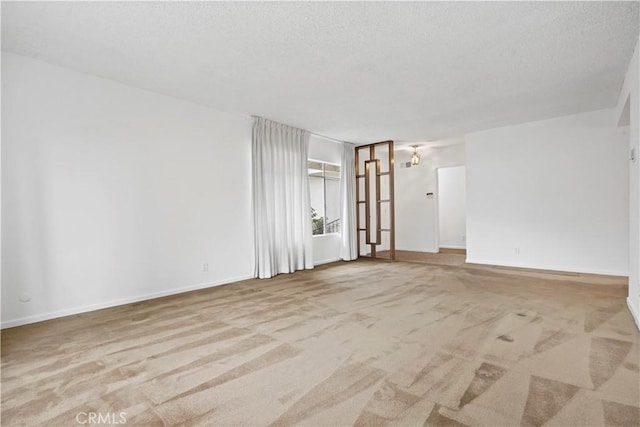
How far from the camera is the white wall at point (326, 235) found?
653 centimetres

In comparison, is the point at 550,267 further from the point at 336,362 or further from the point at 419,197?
the point at 336,362

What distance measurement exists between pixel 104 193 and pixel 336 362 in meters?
3.24

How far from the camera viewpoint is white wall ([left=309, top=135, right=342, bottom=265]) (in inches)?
257

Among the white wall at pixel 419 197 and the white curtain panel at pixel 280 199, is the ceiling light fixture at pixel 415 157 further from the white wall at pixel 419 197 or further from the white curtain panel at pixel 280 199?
the white curtain panel at pixel 280 199

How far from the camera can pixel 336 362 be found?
2.23 metres

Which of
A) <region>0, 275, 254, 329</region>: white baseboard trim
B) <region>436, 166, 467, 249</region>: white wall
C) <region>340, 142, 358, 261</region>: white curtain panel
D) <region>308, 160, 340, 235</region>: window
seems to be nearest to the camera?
<region>0, 275, 254, 329</region>: white baseboard trim

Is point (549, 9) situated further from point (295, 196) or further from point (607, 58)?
point (295, 196)

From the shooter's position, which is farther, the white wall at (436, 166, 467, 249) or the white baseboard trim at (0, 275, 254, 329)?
the white wall at (436, 166, 467, 249)

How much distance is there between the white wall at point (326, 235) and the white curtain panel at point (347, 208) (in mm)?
137

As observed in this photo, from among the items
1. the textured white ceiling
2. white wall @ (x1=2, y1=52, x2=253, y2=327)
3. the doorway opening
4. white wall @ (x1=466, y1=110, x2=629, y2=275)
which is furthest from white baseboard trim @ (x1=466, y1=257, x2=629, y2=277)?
white wall @ (x1=2, y1=52, x2=253, y2=327)

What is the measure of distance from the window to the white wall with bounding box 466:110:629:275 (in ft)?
9.22

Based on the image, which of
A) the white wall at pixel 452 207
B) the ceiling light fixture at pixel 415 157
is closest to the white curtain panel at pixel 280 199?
the ceiling light fixture at pixel 415 157

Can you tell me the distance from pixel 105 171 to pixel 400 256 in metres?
6.16

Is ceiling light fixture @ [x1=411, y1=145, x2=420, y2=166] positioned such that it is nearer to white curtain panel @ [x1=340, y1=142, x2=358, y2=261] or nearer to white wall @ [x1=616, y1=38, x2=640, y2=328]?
white curtain panel @ [x1=340, y1=142, x2=358, y2=261]
